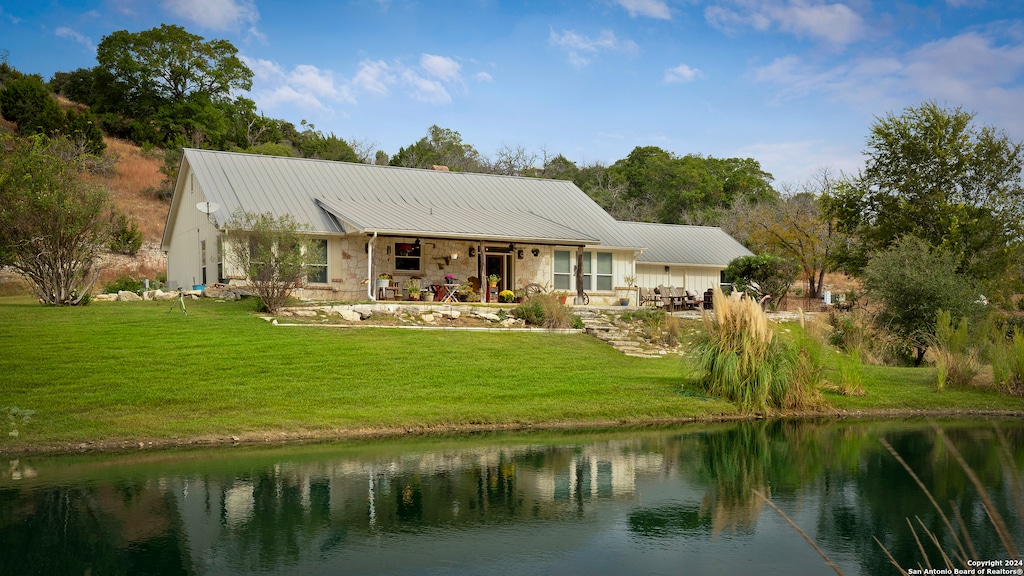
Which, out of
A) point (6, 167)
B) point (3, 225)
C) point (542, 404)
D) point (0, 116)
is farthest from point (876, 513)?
point (0, 116)

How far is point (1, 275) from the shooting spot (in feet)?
107

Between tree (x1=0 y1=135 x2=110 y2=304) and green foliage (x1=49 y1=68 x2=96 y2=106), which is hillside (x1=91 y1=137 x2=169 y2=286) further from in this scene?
tree (x1=0 y1=135 x2=110 y2=304)

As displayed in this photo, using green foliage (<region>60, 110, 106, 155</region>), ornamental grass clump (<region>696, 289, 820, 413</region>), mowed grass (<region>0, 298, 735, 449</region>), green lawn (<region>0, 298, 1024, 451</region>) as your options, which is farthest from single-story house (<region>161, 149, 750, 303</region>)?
green foliage (<region>60, 110, 106, 155</region>)

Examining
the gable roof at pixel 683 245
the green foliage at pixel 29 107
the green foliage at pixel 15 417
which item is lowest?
the green foliage at pixel 15 417

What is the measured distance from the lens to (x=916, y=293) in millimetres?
21250

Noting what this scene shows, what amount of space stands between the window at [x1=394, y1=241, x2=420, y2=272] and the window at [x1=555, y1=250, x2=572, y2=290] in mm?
5175

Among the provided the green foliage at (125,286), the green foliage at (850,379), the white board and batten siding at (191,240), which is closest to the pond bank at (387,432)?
the green foliage at (850,379)

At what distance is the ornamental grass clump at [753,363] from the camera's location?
1534 cm

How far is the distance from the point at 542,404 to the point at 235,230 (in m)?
10.6

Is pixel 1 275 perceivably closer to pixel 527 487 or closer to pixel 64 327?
pixel 64 327

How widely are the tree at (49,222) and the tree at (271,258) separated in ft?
11.6

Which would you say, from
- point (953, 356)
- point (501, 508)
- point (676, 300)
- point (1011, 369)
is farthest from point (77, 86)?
point (501, 508)

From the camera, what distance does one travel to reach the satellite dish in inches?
939

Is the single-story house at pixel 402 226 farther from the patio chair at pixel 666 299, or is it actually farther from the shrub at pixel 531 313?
the shrub at pixel 531 313
